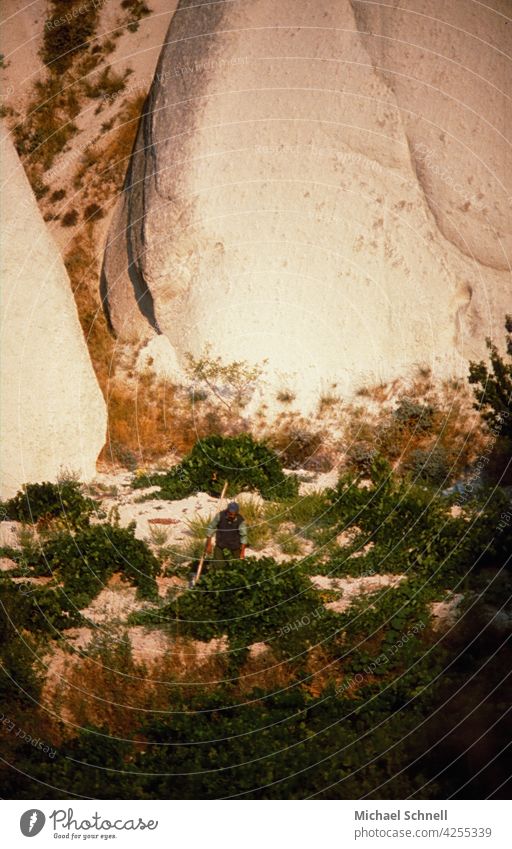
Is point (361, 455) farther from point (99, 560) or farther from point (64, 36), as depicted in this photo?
point (64, 36)

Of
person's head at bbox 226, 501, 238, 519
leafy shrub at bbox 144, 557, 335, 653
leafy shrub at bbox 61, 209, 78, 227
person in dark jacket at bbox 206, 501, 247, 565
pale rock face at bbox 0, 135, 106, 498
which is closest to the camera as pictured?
leafy shrub at bbox 144, 557, 335, 653

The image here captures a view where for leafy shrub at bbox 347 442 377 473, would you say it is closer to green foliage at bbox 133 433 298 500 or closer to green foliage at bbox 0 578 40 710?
green foliage at bbox 133 433 298 500

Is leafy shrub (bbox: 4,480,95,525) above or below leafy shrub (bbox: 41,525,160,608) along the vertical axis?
above

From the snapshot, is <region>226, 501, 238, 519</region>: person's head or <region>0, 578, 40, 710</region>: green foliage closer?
<region>0, 578, 40, 710</region>: green foliage

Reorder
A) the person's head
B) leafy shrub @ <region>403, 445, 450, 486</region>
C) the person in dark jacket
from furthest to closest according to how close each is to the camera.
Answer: leafy shrub @ <region>403, 445, 450, 486</region>
the person in dark jacket
the person's head

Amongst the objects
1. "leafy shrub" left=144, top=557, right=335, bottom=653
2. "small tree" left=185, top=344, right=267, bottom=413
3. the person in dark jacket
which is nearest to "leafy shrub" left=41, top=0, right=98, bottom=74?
"small tree" left=185, top=344, right=267, bottom=413

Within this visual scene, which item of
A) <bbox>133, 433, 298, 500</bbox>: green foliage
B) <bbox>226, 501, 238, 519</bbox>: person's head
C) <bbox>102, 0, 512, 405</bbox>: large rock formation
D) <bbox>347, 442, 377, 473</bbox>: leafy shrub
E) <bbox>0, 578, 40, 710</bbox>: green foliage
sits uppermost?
<bbox>102, 0, 512, 405</bbox>: large rock formation

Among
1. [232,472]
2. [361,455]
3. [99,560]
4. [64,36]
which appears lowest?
[99,560]

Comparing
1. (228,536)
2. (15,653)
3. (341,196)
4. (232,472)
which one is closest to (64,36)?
(341,196)
